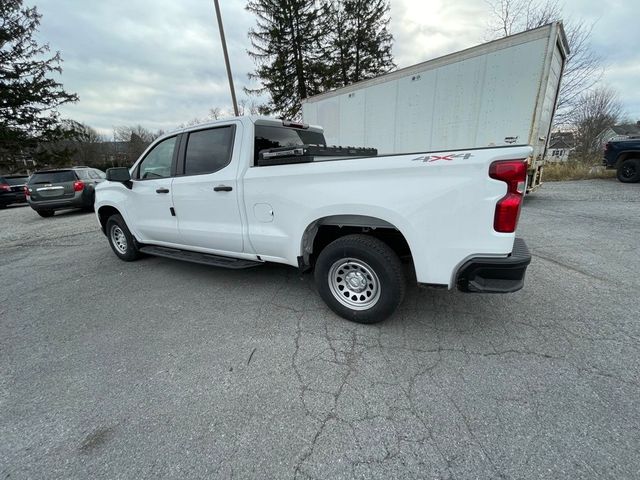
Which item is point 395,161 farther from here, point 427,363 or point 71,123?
point 71,123

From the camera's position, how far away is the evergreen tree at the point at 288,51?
18500 millimetres

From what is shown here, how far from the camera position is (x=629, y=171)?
34.2 ft

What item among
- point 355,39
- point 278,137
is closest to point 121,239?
point 278,137

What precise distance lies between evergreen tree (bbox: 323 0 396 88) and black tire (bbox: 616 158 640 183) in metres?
15.7

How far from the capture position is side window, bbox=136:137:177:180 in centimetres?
383

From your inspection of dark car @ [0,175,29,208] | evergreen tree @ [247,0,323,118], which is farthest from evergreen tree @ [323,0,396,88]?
dark car @ [0,175,29,208]

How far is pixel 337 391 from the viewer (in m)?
2.00

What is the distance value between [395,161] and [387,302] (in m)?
1.18

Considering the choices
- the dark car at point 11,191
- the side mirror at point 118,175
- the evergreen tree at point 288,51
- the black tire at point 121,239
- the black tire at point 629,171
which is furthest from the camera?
the evergreen tree at point 288,51

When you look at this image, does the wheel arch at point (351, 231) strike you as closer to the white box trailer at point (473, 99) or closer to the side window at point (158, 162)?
the side window at point (158, 162)

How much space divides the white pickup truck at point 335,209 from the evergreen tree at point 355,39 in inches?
751

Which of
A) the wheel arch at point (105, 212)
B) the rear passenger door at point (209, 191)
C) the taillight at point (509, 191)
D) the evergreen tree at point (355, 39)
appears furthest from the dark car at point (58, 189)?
the evergreen tree at point (355, 39)

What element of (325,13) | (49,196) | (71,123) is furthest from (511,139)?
(71,123)

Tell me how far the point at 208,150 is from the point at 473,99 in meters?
6.31
